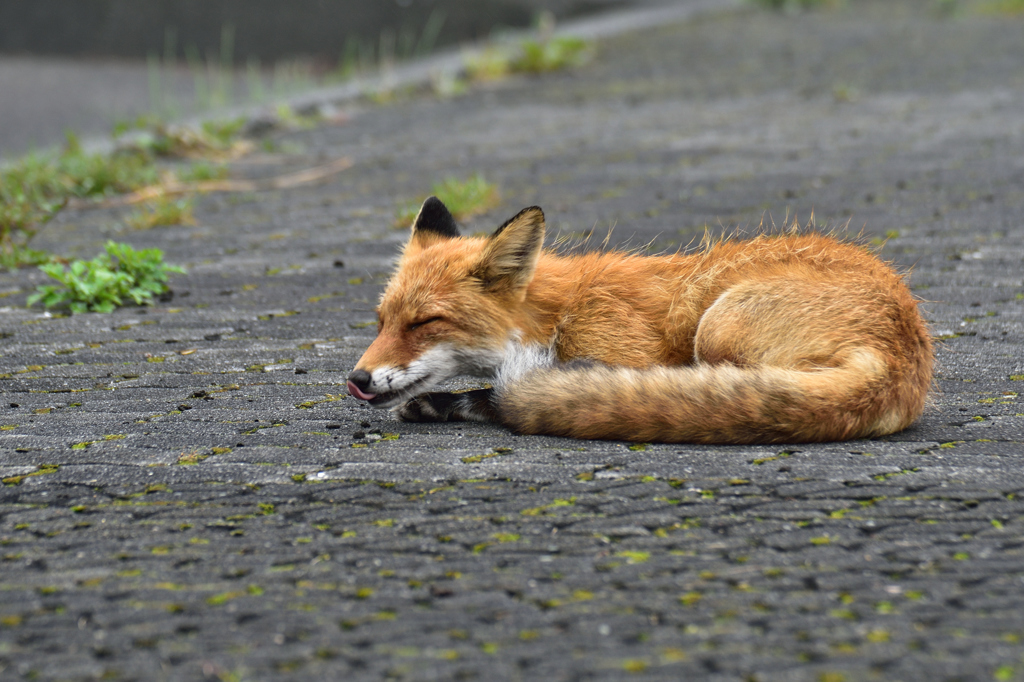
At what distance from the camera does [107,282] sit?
533cm

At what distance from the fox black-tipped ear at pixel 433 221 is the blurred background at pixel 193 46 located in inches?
316

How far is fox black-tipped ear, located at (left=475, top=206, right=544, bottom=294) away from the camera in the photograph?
375 centimetres

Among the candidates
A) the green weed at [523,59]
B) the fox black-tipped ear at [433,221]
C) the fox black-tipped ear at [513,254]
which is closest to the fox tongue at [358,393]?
the fox black-tipped ear at [513,254]

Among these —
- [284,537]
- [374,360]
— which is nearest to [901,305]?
[374,360]

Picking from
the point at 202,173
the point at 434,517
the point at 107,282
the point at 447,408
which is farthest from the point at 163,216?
the point at 434,517

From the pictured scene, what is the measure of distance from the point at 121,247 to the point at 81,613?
11.6 ft

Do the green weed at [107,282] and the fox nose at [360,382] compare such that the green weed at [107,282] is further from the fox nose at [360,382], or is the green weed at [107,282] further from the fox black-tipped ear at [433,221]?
the fox nose at [360,382]

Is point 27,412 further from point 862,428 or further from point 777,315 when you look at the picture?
point 862,428

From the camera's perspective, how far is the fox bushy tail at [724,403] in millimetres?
3232

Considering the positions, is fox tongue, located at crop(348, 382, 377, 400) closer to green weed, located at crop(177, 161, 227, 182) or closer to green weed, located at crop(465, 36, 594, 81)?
green weed, located at crop(177, 161, 227, 182)

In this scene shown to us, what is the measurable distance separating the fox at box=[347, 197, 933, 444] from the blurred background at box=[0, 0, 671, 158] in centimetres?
874

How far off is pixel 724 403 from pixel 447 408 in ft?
3.76

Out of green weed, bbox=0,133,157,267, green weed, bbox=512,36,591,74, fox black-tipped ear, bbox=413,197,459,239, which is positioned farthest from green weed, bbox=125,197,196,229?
green weed, bbox=512,36,591,74

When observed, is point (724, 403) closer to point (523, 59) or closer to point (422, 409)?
point (422, 409)
